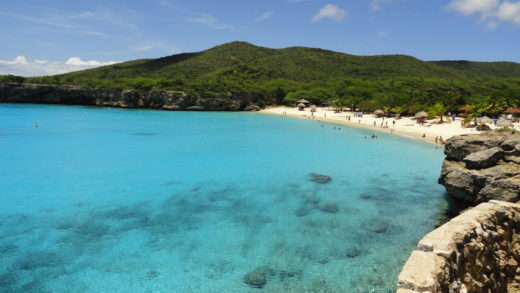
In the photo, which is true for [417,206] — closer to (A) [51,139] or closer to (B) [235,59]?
(A) [51,139]

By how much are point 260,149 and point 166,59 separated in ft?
557

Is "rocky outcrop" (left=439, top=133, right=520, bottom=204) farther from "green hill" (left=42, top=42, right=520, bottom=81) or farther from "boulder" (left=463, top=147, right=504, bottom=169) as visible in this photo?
"green hill" (left=42, top=42, right=520, bottom=81)

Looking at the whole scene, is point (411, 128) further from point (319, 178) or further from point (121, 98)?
point (121, 98)

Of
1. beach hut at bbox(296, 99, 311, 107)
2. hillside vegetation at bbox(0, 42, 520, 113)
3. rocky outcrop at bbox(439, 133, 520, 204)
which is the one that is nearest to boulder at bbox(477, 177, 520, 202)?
rocky outcrop at bbox(439, 133, 520, 204)

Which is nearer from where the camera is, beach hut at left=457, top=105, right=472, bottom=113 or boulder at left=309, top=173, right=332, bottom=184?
boulder at left=309, top=173, right=332, bottom=184

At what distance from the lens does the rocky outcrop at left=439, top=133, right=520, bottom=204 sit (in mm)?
12742

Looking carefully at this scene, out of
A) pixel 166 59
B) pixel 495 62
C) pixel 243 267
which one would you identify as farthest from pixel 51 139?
pixel 495 62

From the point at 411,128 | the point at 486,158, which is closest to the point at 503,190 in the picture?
the point at 486,158

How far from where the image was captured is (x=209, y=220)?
49.3 ft

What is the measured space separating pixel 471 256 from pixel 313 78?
473 ft

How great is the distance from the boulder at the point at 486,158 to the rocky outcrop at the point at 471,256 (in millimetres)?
6155

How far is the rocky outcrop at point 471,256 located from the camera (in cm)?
570

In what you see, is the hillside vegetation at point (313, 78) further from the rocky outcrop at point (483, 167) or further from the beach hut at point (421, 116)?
the rocky outcrop at point (483, 167)

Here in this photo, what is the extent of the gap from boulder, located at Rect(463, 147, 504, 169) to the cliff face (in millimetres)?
86517
